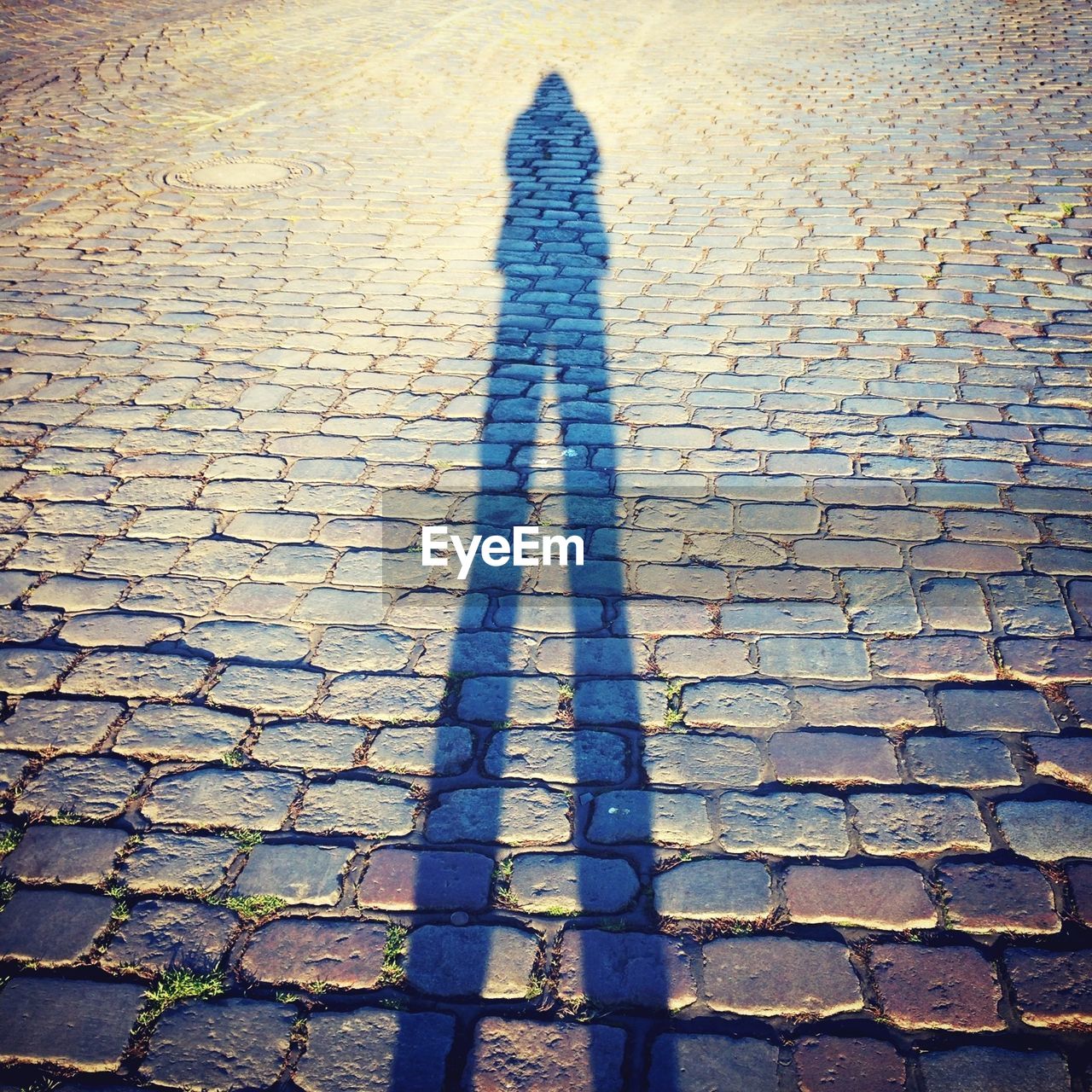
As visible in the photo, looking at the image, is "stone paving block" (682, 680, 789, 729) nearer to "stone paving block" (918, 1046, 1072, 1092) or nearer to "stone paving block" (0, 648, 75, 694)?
"stone paving block" (918, 1046, 1072, 1092)

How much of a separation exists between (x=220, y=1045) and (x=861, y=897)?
1.50 m

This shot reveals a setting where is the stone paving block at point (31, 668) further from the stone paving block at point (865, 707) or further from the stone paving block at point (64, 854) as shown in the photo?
the stone paving block at point (865, 707)

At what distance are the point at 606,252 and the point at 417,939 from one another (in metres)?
4.76

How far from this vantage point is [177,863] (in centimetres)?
213

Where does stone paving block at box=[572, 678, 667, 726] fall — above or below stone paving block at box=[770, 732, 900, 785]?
above

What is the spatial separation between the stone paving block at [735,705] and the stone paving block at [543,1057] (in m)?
0.93

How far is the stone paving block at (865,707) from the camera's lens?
8.13 ft

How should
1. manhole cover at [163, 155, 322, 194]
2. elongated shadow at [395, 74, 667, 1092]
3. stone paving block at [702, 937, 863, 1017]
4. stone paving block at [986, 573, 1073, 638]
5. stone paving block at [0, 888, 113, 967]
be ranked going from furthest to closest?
manhole cover at [163, 155, 322, 194] < stone paving block at [986, 573, 1073, 638] < elongated shadow at [395, 74, 667, 1092] < stone paving block at [0, 888, 113, 967] < stone paving block at [702, 937, 863, 1017]

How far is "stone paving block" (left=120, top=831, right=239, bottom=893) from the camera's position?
6.84ft

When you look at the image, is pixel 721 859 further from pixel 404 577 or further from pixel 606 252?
pixel 606 252

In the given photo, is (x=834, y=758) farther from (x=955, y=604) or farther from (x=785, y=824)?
(x=955, y=604)

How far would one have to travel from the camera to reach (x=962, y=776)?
2316 millimetres

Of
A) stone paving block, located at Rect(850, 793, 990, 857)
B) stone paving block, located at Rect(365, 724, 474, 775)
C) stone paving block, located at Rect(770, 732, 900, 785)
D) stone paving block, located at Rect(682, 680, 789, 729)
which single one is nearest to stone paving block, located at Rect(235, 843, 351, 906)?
stone paving block, located at Rect(365, 724, 474, 775)

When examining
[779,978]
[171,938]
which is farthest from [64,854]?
[779,978]
